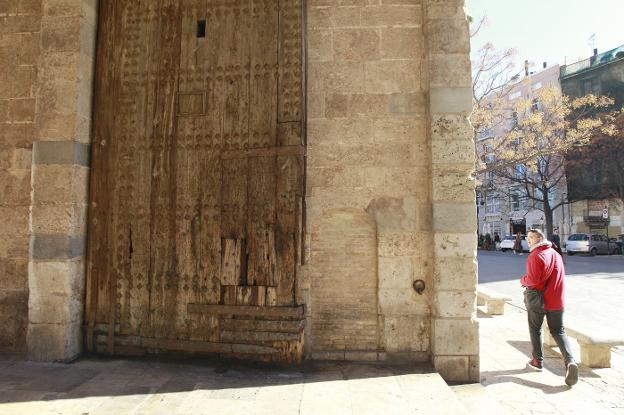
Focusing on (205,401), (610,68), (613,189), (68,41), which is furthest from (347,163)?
(610,68)

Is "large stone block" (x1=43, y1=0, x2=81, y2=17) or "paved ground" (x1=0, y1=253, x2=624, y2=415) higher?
"large stone block" (x1=43, y1=0, x2=81, y2=17)

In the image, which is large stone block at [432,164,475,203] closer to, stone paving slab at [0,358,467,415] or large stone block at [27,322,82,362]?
stone paving slab at [0,358,467,415]

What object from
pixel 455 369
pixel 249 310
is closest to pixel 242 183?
pixel 249 310

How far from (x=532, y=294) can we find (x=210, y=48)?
440cm

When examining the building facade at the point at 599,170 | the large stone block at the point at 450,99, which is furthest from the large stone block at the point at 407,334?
the building facade at the point at 599,170

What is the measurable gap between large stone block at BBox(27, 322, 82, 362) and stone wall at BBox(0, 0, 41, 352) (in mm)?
301

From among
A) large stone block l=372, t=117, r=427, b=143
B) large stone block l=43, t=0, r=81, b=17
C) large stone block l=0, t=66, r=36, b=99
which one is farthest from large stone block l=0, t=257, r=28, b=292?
large stone block l=372, t=117, r=427, b=143

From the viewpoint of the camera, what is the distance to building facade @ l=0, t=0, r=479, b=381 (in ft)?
13.3

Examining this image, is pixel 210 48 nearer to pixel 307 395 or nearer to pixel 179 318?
pixel 179 318

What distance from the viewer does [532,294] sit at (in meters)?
4.77

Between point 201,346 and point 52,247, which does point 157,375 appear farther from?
point 52,247

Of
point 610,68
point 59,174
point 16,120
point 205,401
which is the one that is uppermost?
point 610,68

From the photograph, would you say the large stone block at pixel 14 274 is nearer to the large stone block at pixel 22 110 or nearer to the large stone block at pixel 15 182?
the large stone block at pixel 15 182

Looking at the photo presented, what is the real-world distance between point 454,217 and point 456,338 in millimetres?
1100
